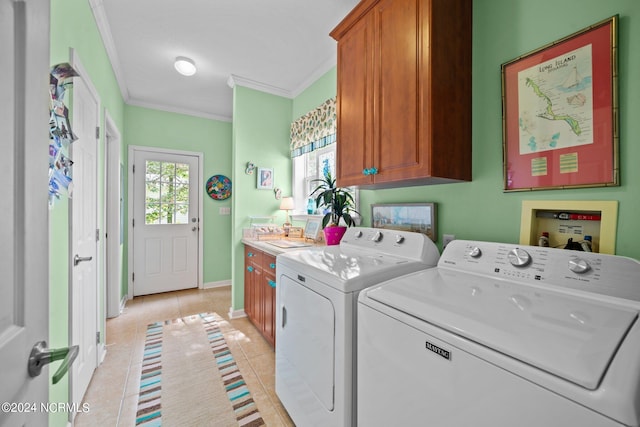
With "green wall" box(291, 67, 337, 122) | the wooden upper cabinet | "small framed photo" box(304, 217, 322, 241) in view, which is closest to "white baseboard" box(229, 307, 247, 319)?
"small framed photo" box(304, 217, 322, 241)

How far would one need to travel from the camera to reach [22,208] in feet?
1.69

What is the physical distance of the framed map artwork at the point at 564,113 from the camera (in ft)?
3.27

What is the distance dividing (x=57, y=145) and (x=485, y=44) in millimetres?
2237

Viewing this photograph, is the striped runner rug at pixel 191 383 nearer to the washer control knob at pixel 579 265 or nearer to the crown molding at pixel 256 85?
the washer control knob at pixel 579 265

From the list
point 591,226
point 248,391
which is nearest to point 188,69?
point 248,391

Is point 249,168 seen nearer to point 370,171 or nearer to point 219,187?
point 219,187

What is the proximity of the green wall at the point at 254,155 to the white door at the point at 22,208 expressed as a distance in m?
2.47

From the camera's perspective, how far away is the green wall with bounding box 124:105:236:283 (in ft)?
12.1

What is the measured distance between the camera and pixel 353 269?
4.09 feet

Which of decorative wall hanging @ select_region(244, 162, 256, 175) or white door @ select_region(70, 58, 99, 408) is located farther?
decorative wall hanging @ select_region(244, 162, 256, 175)

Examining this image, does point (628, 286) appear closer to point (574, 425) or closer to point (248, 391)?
point (574, 425)

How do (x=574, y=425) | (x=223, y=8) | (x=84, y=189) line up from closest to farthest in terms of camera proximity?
(x=574, y=425)
(x=84, y=189)
(x=223, y=8)

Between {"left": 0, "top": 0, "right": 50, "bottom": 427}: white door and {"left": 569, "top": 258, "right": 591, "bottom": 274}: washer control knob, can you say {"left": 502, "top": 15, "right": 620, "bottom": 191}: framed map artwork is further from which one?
{"left": 0, "top": 0, "right": 50, "bottom": 427}: white door

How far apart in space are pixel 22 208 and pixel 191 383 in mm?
1861
